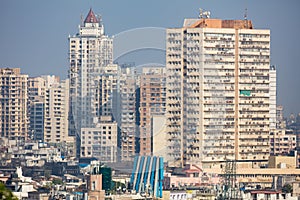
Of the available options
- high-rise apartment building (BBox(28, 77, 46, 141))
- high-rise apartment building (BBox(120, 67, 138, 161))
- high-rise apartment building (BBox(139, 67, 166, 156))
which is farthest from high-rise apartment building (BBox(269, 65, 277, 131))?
high-rise apartment building (BBox(28, 77, 46, 141))

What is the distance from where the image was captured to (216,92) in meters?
45.6

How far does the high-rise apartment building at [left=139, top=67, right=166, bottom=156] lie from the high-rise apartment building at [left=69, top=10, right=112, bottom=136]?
23.7 feet

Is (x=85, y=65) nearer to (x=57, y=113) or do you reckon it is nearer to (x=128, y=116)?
(x=57, y=113)

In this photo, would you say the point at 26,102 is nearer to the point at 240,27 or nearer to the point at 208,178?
the point at 240,27

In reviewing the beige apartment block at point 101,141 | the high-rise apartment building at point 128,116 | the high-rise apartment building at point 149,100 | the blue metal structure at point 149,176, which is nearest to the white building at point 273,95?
the high-rise apartment building at point 128,116

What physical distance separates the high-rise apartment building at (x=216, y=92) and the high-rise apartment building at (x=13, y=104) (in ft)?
68.2

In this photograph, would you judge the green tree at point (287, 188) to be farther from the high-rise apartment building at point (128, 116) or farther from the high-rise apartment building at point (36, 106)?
the high-rise apartment building at point (36, 106)

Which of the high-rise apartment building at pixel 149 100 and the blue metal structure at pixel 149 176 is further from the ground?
the high-rise apartment building at pixel 149 100

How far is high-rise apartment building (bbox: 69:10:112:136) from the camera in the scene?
6322cm

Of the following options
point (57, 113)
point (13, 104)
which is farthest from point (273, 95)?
point (13, 104)

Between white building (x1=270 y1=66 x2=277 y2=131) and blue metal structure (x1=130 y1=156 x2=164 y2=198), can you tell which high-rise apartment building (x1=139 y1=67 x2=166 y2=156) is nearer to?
white building (x1=270 y1=66 x2=277 y2=131)

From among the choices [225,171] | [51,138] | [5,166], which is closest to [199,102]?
[225,171]

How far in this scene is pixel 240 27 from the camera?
46.7m

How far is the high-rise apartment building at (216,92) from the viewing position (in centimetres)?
4541
